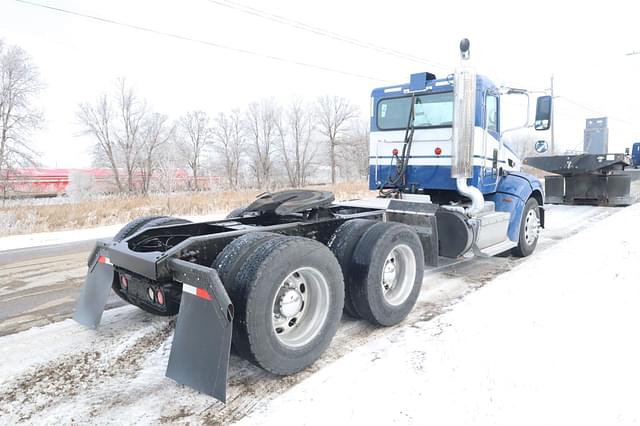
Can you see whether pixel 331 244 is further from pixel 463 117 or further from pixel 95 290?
pixel 463 117

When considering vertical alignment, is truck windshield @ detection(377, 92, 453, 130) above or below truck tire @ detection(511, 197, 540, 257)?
above

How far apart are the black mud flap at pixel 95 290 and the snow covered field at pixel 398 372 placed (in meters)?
0.15

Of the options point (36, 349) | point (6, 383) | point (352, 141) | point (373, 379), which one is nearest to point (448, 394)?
point (373, 379)

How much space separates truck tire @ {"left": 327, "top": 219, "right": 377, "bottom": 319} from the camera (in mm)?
3846

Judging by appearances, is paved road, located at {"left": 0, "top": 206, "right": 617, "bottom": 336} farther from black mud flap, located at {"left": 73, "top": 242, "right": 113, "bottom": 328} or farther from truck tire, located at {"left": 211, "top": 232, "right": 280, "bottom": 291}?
truck tire, located at {"left": 211, "top": 232, "right": 280, "bottom": 291}

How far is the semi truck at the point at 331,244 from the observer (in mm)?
2756

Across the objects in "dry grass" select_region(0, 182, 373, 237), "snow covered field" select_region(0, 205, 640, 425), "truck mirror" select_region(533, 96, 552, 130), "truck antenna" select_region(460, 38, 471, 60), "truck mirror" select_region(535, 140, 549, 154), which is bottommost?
"snow covered field" select_region(0, 205, 640, 425)

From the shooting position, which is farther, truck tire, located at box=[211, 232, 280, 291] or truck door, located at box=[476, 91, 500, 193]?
truck door, located at box=[476, 91, 500, 193]

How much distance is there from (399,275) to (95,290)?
292 cm

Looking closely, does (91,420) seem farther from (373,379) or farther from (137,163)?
(137,163)

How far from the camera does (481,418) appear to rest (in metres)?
2.42

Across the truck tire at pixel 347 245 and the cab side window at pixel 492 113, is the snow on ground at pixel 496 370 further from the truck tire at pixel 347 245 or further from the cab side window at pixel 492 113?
the cab side window at pixel 492 113

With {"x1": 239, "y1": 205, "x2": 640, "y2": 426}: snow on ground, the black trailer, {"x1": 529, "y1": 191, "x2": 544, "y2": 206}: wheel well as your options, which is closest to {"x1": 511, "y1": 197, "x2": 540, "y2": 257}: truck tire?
{"x1": 529, "y1": 191, "x2": 544, "y2": 206}: wheel well

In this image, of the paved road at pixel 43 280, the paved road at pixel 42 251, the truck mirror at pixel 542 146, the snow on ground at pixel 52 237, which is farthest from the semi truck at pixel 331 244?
the snow on ground at pixel 52 237
